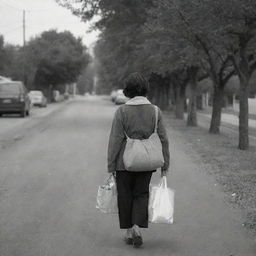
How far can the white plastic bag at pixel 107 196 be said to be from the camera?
5.90 m

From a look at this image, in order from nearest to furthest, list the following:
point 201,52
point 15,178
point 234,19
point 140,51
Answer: point 15,178 < point 234,19 < point 201,52 < point 140,51

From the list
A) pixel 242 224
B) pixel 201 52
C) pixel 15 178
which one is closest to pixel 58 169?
pixel 15 178

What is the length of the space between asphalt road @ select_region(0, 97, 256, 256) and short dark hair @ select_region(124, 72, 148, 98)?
4.85ft

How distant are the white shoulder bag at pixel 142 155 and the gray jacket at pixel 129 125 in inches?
2.4

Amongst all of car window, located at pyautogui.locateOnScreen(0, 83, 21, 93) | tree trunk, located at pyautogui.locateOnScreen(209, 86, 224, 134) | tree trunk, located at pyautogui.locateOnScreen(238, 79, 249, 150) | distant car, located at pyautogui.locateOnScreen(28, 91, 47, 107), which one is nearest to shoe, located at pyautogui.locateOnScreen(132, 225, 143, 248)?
tree trunk, located at pyautogui.locateOnScreen(238, 79, 249, 150)

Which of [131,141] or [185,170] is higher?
[131,141]

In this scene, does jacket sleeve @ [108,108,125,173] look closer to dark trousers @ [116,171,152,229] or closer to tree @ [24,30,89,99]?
dark trousers @ [116,171,152,229]

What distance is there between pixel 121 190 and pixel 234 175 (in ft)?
17.2

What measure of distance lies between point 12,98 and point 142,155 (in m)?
25.2

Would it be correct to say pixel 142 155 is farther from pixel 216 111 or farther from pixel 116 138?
pixel 216 111

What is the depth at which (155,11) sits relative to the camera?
1675 centimetres

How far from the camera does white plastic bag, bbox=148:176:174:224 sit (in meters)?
5.81

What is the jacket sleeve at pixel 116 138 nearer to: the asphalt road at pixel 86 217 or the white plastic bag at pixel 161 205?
the white plastic bag at pixel 161 205

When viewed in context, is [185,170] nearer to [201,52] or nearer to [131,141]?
[131,141]
